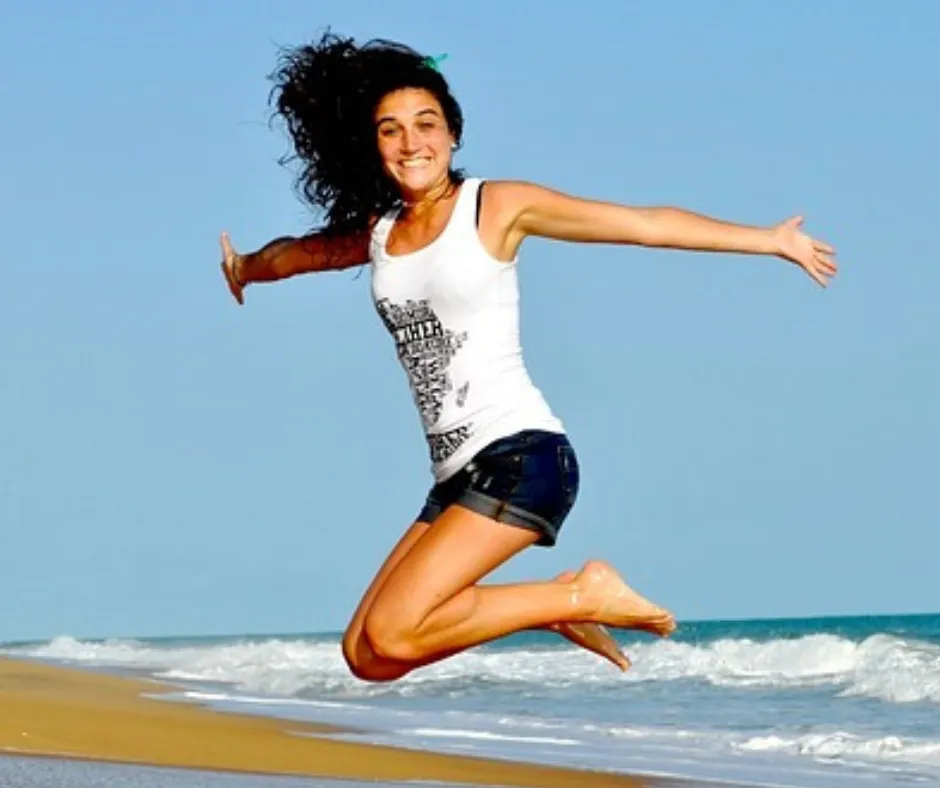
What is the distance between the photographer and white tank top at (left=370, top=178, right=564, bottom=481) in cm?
645

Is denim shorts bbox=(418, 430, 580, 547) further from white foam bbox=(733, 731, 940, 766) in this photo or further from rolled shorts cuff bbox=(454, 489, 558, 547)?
white foam bbox=(733, 731, 940, 766)

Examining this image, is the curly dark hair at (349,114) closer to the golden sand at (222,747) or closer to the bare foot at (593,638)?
the bare foot at (593,638)

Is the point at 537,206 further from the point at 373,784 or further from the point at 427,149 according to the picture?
the point at 373,784

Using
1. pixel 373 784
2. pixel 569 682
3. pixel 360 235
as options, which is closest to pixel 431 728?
pixel 373 784

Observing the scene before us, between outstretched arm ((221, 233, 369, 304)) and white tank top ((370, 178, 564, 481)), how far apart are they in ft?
1.27

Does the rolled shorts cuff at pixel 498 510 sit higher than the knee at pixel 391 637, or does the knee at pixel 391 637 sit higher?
the rolled shorts cuff at pixel 498 510

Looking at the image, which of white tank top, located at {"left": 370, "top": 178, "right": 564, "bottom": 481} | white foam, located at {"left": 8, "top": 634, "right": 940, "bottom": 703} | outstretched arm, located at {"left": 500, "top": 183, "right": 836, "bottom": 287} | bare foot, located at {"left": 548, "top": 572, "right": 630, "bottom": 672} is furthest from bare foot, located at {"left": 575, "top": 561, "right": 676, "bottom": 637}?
white foam, located at {"left": 8, "top": 634, "right": 940, "bottom": 703}

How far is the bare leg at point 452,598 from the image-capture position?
6.54 m

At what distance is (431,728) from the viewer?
52.1ft

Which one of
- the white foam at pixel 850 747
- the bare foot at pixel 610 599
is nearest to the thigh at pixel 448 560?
the bare foot at pixel 610 599

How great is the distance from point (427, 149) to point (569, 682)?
57.3 ft

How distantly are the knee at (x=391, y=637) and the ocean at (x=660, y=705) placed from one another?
5810mm

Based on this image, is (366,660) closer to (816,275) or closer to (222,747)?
(816,275)

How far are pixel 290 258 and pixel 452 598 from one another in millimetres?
1396
